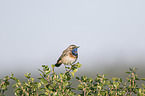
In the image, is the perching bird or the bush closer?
the bush

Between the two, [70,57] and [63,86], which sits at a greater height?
[70,57]

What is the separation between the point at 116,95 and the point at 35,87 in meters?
1.79

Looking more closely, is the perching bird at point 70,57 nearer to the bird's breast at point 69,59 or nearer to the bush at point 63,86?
the bird's breast at point 69,59

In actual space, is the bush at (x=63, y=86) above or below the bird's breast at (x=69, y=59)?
below

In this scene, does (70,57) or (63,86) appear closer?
(63,86)

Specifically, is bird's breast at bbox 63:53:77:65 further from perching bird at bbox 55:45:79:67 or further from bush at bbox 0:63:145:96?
bush at bbox 0:63:145:96

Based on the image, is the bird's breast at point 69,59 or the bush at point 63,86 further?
the bird's breast at point 69,59

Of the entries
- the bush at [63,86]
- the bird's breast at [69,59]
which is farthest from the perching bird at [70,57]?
the bush at [63,86]

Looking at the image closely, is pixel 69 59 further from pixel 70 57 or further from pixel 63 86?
pixel 63 86

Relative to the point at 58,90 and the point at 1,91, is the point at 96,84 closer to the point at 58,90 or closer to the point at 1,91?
the point at 58,90

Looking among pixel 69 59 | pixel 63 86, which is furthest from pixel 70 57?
pixel 63 86

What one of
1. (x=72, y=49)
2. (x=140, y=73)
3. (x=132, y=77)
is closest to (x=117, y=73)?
(x=140, y=73)

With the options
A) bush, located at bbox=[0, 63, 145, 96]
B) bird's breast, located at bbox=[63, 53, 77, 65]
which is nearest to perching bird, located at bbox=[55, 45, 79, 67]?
bird's breast, located at bbox=[63, 53, 77, 65]

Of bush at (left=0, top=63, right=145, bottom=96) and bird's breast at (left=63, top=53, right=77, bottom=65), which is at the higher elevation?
bird's breast at (left=63, top=53, right=77, bottom=65)
